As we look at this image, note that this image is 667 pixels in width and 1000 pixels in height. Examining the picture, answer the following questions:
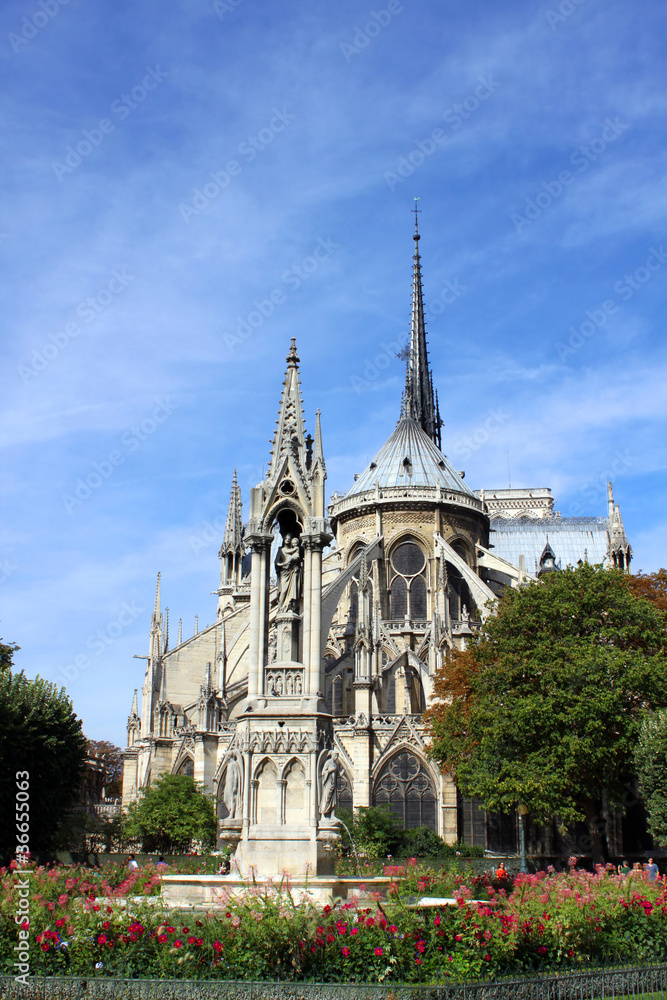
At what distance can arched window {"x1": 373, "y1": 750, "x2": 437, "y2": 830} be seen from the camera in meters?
42.9

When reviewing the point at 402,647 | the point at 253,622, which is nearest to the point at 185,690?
the point at 402,647

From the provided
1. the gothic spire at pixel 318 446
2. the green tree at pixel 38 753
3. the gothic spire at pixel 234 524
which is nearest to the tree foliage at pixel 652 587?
the green tree at pixel 38 753

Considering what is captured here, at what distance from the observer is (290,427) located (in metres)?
15.9

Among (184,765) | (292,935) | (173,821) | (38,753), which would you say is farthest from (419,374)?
(292,935)

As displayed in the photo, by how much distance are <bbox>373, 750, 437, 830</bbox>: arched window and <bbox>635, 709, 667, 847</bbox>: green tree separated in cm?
1515

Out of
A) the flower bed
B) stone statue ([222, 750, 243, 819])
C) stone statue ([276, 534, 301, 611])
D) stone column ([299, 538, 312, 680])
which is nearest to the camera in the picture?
the flower bed

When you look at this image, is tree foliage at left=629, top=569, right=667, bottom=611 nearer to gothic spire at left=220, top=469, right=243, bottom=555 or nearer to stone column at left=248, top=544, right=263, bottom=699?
stone column at left=248, top=544, right=263, bottom=699

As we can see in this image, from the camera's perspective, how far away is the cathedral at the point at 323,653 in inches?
→ 555

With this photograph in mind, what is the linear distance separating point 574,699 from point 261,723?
19300 mm

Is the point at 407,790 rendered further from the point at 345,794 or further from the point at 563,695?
the point at 563,695

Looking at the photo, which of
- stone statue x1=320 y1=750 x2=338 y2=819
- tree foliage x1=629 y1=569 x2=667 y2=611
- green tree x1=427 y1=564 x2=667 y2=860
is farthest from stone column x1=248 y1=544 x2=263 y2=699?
tree foliage x1=629 y1=569 x2=667 y2=611

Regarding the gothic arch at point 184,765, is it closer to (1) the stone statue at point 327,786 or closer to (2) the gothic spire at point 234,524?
(2) the gothic spire at point 234,524

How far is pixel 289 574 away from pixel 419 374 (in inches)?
2965

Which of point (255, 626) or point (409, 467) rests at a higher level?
point (409, 467)
